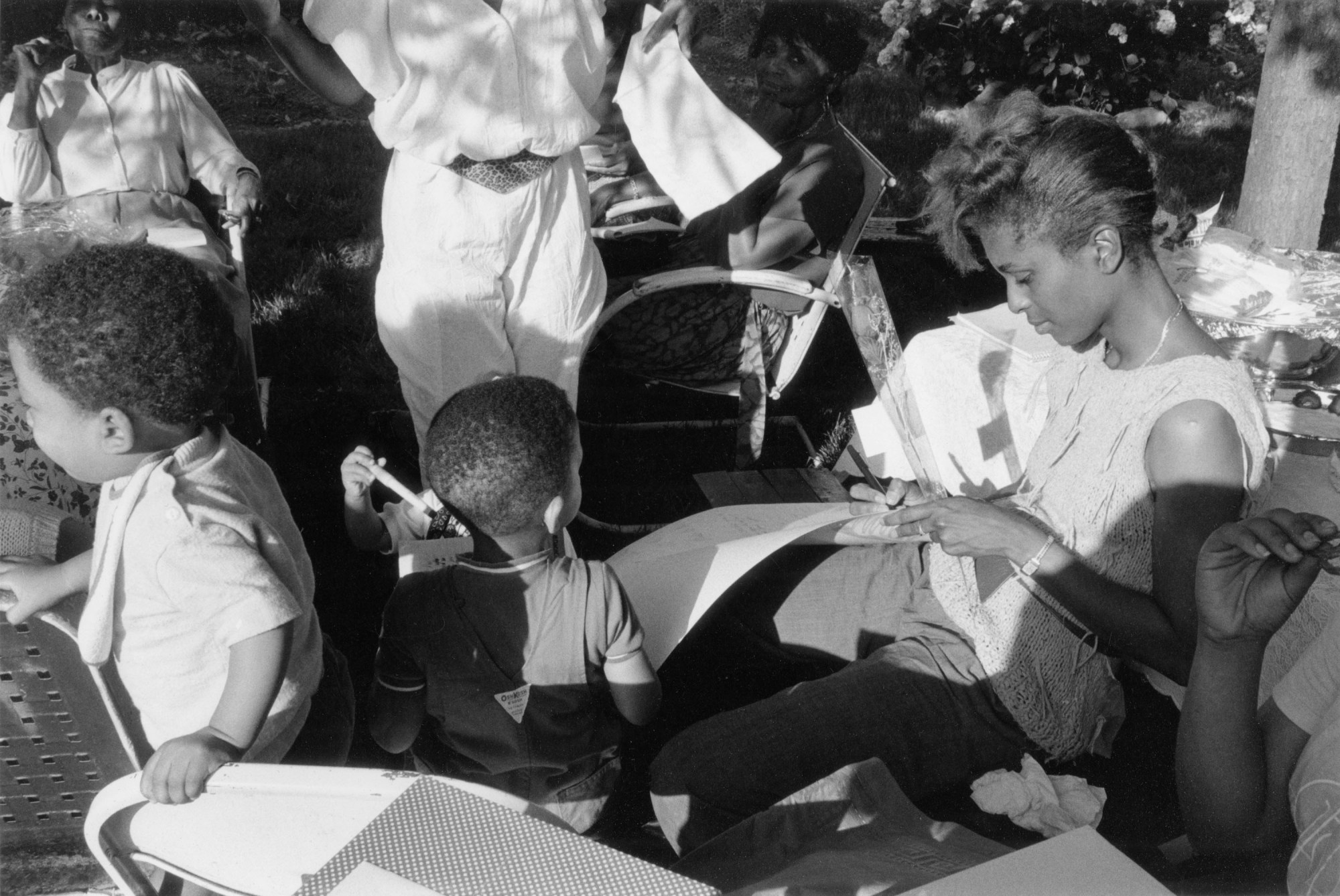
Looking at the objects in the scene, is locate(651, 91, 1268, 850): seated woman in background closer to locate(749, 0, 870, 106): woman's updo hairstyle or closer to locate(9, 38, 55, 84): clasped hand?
locate(749, 0, 870, 106): woman's updo hairstyle

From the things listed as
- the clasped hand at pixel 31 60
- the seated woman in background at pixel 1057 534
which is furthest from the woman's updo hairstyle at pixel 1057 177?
the clasped hand at pixel 31 60

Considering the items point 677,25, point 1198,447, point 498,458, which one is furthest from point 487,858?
point 677,25

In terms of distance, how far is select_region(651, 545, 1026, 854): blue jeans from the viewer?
7.04 feet

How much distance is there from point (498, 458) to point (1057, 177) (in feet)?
3.84

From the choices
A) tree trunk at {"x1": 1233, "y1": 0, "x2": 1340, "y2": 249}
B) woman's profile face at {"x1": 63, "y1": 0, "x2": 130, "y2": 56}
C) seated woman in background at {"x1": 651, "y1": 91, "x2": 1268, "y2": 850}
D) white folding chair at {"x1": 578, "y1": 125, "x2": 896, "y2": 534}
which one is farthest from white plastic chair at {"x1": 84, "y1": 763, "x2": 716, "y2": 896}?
tree trunk at {"x1": 1233, "y1": 0, "x2": 1340, "y2": 249}

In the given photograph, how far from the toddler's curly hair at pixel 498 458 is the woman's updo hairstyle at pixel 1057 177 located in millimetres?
972

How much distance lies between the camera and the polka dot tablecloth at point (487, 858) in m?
1.17

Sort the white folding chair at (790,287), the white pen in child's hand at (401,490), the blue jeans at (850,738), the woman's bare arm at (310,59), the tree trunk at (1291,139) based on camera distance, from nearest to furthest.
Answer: the blue jeans at (850,738), the white pen in child's hand at (401,490), the woman's bare arm at (310,59), the white folding chair at (790,287), the tree trunk at (1291,139)

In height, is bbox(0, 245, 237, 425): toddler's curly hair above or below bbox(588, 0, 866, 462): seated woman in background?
above

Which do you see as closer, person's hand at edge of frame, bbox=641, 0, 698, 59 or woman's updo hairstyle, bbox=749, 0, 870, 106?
person's hand at edge of frame, bbox=641, 0, 698, 59

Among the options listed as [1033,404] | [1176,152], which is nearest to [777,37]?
[1033,404]

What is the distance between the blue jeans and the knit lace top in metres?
0.06

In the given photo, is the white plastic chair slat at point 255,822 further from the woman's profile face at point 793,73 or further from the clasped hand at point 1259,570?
the woman's profile face at point 793,73

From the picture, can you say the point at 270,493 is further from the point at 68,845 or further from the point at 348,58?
the point at 348,58
